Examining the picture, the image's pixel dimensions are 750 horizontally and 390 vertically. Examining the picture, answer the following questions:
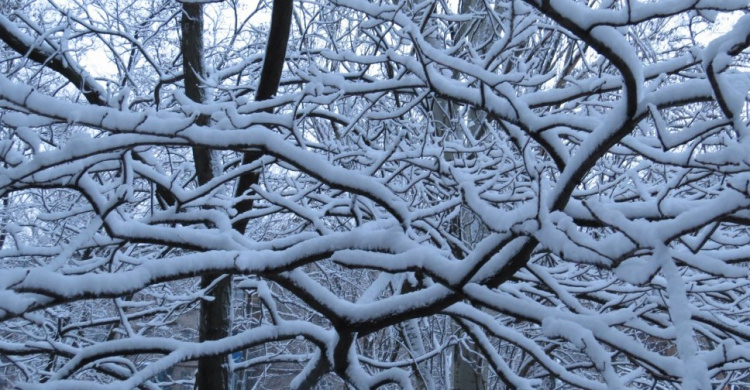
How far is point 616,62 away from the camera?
1876 millimetres

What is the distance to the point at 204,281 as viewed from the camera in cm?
519

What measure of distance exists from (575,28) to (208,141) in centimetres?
138

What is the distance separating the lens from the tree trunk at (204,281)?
4.89 meters

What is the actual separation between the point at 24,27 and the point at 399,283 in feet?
13.2

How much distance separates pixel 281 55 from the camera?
4.15 m

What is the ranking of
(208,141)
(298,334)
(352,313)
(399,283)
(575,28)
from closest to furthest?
(575,28), (208,141), (352,313), (298,334), (399,283)

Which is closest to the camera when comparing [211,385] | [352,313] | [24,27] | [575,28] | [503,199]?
[575,28]

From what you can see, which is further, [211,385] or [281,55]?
[211,385]

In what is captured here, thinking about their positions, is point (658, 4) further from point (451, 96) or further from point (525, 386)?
→ point (525, 386)

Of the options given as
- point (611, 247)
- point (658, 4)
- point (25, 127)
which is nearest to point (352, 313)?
point (611, 247)

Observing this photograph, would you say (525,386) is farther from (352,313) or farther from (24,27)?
(24,27)

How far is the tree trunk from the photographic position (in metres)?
4.89

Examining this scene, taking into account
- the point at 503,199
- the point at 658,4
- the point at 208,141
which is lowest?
the point at 658,4

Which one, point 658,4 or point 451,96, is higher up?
point 451,96
